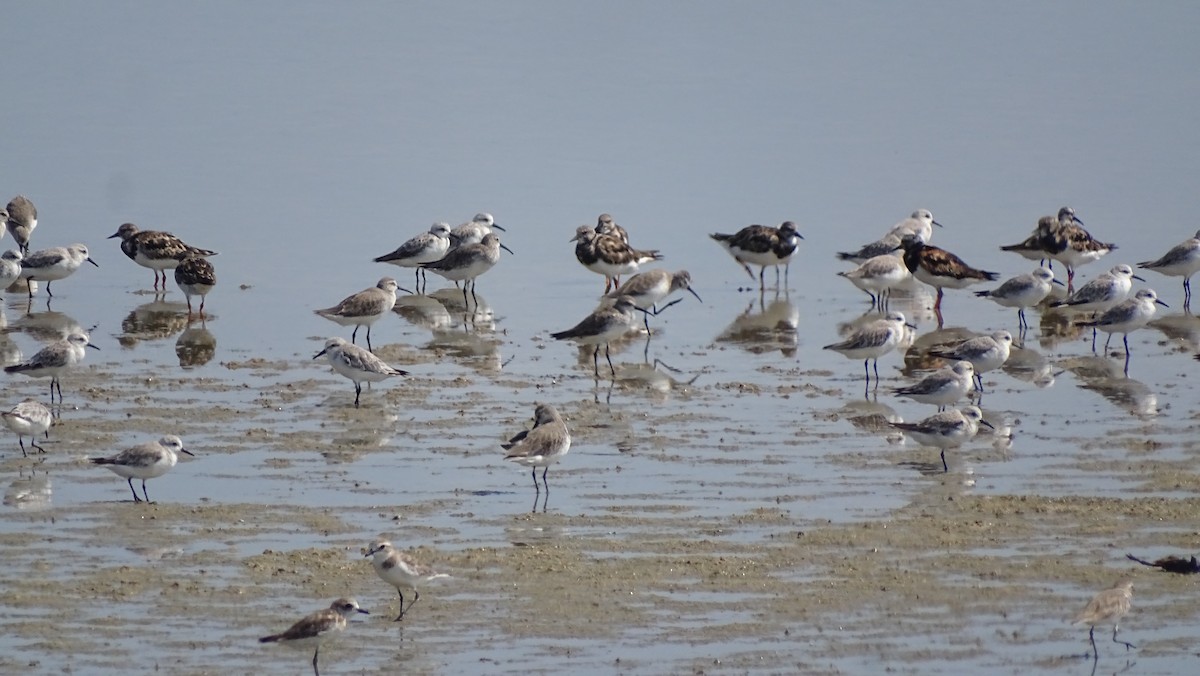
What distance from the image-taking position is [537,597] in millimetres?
11367

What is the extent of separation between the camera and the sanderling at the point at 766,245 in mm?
24297

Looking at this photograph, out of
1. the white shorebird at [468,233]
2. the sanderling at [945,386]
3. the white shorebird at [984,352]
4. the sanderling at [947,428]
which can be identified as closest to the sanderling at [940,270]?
the white shorebird at [984,352]

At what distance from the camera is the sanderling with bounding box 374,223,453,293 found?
23891 mm

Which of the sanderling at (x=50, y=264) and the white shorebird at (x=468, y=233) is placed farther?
the white shorebird at (x=468, y=233)

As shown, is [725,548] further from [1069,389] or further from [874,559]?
[1069,389]

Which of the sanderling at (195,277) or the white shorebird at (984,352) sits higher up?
the sanderling at (195,277)

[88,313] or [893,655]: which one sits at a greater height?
[88,313]

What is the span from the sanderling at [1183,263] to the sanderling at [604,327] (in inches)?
310

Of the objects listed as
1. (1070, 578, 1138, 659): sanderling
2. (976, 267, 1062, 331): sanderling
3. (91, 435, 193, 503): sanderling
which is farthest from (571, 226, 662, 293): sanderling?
(1070, 578, 1138, 659): sanderling

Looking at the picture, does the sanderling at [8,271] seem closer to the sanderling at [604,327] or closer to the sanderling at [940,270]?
the sanderling at [604,327]

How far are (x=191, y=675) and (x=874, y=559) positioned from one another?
16.1 ft

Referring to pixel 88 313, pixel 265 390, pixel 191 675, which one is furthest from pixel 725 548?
pixel 88 313

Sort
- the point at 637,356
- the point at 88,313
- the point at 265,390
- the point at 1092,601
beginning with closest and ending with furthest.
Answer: the point at 1092,601 → the point at 265,390 → the point at 637,356 → the point at 88,313

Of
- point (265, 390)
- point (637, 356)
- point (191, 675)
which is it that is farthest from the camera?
point (637, 356)
